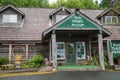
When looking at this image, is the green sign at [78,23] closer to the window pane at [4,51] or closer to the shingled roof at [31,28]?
the shingled roof at [31,28]

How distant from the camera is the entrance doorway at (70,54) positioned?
23148 millimetres

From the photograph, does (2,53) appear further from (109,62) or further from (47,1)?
(47,1)

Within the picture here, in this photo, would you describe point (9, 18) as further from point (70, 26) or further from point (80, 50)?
point (70, 26)

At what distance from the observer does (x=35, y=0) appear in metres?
49.6

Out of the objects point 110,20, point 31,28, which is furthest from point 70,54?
point 110,20

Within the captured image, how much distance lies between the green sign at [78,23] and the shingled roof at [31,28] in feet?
15.7

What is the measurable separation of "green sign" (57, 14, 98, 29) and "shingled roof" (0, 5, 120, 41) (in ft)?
15.7

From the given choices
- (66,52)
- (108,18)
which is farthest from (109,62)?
(108,18)

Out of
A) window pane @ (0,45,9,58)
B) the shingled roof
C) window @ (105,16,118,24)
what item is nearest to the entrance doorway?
the shingled roof

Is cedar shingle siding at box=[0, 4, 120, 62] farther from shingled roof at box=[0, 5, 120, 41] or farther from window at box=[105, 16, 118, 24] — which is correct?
window at box=[105, 16, 118, 24]

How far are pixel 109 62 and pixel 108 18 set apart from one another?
757 centimetres

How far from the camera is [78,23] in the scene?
751 inches

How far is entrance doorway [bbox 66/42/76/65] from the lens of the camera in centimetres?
2315

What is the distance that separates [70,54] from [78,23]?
16.8ft
